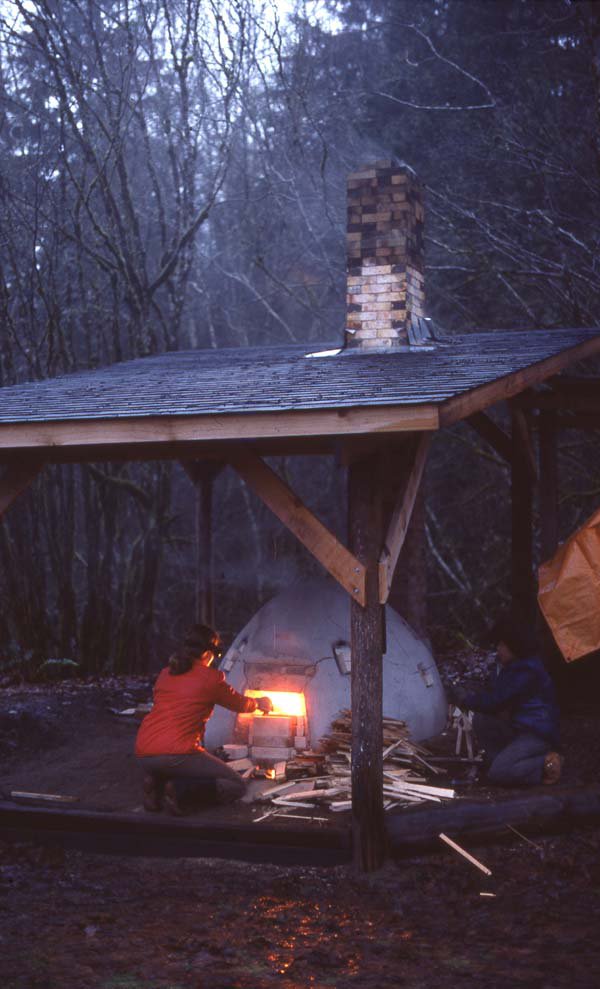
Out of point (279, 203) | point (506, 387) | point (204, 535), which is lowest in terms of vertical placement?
point (204, 535)

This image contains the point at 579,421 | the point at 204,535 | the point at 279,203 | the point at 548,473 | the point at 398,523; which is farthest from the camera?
the point at 279,203

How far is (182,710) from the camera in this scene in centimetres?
774

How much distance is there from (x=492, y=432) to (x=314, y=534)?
4370mm

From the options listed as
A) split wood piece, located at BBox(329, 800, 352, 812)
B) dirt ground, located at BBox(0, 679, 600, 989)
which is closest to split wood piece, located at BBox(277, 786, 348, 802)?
split wood piece, located at BBox(329, 800, 352, 812)

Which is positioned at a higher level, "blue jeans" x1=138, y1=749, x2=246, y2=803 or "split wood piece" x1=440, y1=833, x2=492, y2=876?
"blue jeans" x1=138, y1=749, x2=246, y2=803

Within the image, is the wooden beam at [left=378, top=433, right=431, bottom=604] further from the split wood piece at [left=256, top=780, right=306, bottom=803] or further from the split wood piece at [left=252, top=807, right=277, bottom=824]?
the split wood piece at [left=256, top=780, right=306, bottom=803]

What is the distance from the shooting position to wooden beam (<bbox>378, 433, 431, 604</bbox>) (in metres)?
6.79

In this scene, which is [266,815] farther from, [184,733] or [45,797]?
[45,797]

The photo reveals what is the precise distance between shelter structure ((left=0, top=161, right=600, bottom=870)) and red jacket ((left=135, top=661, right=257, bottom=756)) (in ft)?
4.50

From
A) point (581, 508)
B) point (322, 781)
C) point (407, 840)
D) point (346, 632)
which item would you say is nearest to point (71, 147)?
point (581, 508)

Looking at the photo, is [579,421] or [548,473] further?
[579,421]

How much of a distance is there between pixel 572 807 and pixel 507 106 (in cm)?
1124

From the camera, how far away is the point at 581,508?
16312 millimetres

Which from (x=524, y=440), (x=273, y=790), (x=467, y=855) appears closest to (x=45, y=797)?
(x=273, y=790)
